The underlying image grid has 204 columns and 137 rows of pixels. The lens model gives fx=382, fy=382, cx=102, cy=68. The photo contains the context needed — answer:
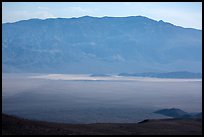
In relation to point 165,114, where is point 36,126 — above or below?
below

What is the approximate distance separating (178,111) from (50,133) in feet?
238

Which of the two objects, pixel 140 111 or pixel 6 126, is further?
pixel 140 111

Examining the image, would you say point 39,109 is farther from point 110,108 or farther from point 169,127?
point 169,127

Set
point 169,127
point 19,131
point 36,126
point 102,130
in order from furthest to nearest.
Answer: point 169,127 → point 102,130 → point 36,126 → point 19,131

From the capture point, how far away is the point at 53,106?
9831 cm

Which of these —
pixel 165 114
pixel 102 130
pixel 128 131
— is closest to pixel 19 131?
pixel 102 130

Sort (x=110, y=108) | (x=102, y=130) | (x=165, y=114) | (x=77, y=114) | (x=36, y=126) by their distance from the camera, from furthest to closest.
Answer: (x=110, y=108)
(x=165, y=114)
(x=77, y=114)
(x=102, y=130)
(x=36, y=126)

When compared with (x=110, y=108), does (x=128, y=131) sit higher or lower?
lower

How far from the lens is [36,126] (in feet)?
72.5

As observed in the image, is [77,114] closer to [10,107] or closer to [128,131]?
[10,107]

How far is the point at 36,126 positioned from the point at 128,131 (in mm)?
5830

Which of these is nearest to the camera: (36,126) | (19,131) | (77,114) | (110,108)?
(19,131)

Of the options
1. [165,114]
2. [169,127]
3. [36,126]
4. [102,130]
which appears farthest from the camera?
[165,114]

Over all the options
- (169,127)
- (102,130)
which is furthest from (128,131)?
(169,127)
